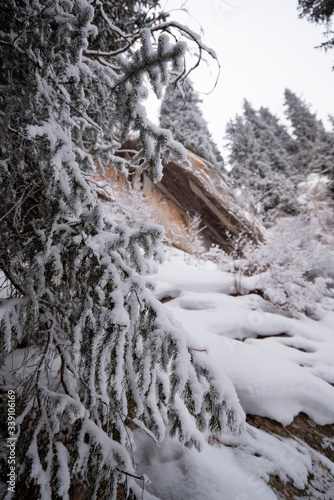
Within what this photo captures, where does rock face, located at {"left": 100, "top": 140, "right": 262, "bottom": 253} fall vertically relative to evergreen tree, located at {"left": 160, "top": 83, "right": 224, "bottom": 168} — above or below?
below

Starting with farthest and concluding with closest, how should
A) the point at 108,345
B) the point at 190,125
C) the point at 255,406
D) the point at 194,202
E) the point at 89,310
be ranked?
the point at 190,125 → the point at 194,202 → the point at 255,406 → the point at 89,310 → the point at 108,345

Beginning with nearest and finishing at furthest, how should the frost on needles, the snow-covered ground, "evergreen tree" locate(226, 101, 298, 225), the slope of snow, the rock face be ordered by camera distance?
the frost on needles < the snow-covered ground < the slope of snow < the rock face < "evergreen tree" locate(226, 101, 298, 225)

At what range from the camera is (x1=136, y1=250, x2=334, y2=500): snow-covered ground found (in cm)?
156

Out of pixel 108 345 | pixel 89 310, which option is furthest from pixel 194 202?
pixel 108 345

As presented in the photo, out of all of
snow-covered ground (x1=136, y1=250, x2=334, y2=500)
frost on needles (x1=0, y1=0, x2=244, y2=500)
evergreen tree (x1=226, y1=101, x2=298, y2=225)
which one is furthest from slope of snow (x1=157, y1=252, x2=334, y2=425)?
evergreen tree (x1=226, y1=101, x2=298, y2=225)

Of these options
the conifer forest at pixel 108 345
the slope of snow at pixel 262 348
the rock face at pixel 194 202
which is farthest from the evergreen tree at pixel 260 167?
the conifer forest at pixel 108 345

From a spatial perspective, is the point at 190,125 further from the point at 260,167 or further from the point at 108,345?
the point at 108,345

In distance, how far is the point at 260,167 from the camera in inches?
747

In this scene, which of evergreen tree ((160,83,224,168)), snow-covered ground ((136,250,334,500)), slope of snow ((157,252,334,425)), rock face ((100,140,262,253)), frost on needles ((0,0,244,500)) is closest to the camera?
frost on needles ((0,0,244,500))

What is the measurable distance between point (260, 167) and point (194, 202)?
379 inches

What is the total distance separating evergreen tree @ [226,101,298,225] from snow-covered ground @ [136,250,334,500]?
13118 millimetres

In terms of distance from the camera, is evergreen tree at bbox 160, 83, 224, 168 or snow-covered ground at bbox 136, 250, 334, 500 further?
evergreen tree at bbox 160, 83, 224, 168

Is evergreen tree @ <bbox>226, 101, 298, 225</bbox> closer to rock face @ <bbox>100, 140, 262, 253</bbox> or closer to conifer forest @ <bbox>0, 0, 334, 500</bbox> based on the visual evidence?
rock face @ <bbox>100, 140, 262, 253</bbox>

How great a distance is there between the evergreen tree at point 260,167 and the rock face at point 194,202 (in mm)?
3387
